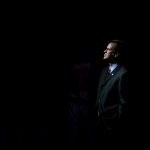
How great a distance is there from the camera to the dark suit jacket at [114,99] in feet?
17.8

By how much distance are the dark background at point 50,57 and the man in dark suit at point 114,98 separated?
98cm

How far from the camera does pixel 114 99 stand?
5.60 m

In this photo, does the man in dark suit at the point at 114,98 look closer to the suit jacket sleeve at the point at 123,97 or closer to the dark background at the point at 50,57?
the suit jacket sleeve at the point at 123,97

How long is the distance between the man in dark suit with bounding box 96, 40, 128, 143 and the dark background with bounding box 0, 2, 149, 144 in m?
0.98

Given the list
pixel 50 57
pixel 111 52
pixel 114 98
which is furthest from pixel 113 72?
pixel 50 57

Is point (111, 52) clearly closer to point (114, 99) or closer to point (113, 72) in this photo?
point (113, 72)

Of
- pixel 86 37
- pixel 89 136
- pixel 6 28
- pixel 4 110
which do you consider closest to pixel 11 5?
pixel 6 28

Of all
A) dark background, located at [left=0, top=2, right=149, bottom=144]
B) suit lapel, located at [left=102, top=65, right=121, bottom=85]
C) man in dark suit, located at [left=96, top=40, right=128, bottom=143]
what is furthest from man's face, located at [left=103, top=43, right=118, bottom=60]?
dark background, located at [left=0, top=2, right=149, bottom=144]

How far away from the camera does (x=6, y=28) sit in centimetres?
628

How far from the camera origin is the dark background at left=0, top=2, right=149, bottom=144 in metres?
6.37

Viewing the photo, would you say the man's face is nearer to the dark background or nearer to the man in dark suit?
the man in dark suit

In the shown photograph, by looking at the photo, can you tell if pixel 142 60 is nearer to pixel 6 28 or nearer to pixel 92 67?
pixel 92 67

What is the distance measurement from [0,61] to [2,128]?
134 centimetres

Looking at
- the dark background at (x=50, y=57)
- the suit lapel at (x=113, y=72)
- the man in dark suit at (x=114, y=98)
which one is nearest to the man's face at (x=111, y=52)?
the man in dark suit at (x=114, y=98)
